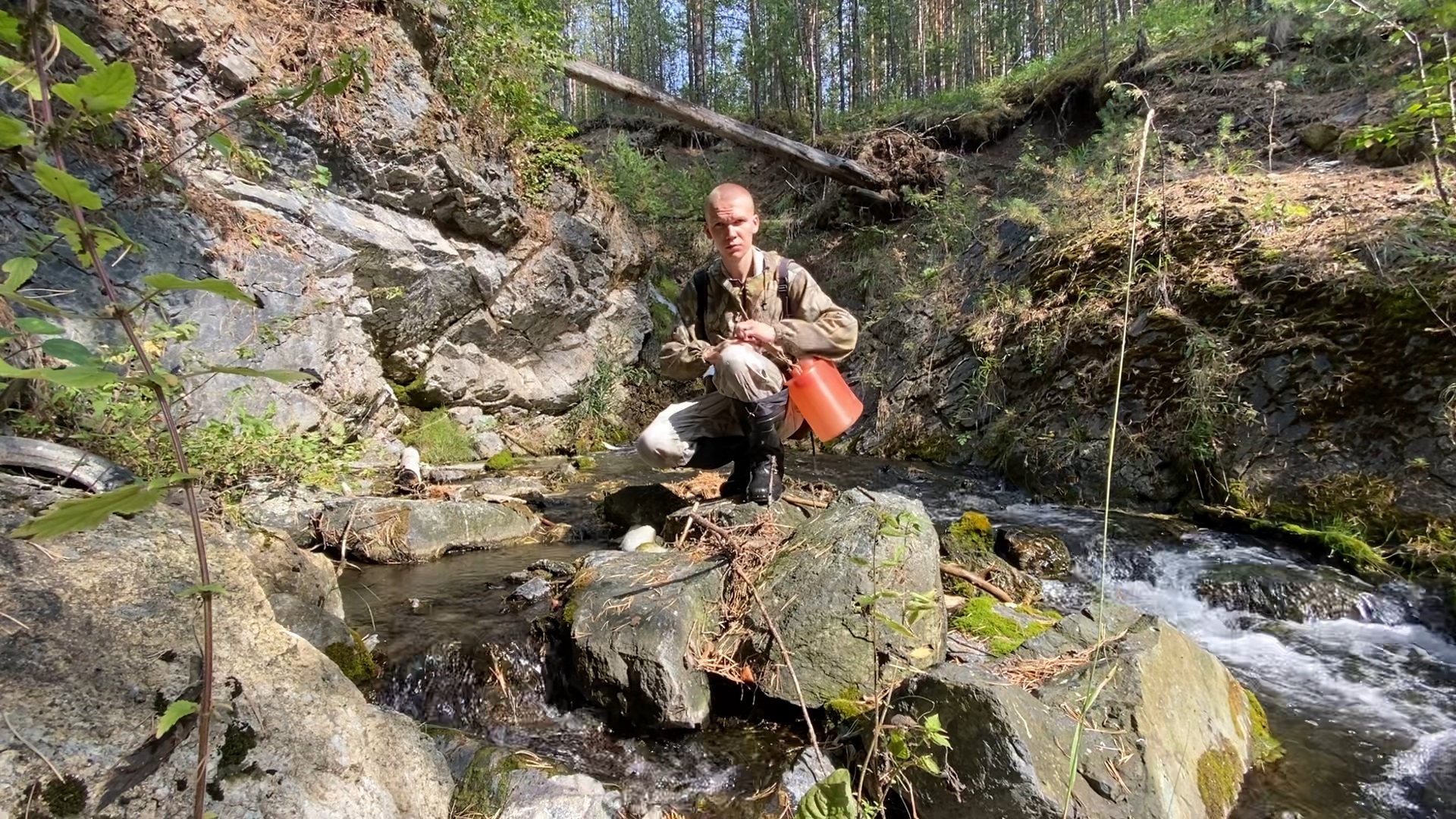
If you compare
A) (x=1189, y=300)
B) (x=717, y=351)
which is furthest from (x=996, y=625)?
(x=1189, y=300)

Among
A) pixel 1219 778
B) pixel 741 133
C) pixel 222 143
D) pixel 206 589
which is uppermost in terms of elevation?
pixel 741 133

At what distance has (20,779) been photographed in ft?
4.01

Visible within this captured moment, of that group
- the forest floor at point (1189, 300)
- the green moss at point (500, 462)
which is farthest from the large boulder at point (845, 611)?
the green moss at point (500, 462)

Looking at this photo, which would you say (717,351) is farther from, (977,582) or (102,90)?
(102,90)

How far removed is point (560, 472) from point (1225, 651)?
5686 mm

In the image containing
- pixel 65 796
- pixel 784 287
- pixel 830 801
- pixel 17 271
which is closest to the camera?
pixel 17 271

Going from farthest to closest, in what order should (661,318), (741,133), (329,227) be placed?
(741,133), (661,318), (329,227)

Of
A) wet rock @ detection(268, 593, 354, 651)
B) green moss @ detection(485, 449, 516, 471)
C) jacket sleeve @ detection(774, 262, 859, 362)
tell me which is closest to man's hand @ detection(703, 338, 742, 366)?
jacket sleeve @ detection(774, 262, 859, 362)

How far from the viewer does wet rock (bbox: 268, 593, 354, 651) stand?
2695mm

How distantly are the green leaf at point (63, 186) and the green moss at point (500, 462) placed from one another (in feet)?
21.4

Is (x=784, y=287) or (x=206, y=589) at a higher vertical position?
(x=784, y=287)

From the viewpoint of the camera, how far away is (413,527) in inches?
181

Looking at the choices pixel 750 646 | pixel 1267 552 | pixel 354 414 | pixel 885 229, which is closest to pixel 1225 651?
pixel 1267 552

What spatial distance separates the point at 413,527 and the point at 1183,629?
5.00 metres
